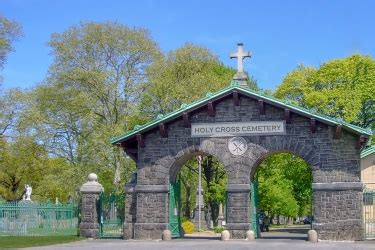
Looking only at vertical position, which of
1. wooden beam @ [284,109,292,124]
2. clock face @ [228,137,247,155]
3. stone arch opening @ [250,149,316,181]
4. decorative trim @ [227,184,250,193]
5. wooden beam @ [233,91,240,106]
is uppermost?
wooden beam @ [233,91,240,106]

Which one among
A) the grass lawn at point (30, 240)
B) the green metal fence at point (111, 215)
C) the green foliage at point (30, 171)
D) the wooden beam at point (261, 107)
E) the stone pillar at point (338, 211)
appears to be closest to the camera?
the grass lawn at point (30, 240)

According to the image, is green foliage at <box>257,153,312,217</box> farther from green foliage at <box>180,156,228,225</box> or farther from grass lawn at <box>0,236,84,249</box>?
grass lawn at <box>0,236,84,249</box>

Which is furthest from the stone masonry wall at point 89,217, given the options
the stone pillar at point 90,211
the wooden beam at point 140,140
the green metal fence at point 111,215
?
the wooden beam at point 140,140

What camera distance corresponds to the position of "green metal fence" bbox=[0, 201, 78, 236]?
28.3 m

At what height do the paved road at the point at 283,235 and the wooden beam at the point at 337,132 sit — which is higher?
the wooden beam at the point at 337,132

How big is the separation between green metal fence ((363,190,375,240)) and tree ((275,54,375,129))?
17.6 m

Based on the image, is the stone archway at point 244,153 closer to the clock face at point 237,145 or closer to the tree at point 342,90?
the clock face at point 237,145

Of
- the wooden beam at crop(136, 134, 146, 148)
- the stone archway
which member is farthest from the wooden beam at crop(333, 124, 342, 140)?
the wooden beam at crop(136, 134, 146, 148)

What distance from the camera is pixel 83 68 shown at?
43.9 metres

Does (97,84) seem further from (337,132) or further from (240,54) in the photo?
(337,132)

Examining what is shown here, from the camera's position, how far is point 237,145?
83.1 ft

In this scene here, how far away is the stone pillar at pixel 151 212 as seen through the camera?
25.5 meters

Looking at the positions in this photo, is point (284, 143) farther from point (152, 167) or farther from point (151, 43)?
point (151, 43)

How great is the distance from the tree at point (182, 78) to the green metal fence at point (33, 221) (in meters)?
15.5
